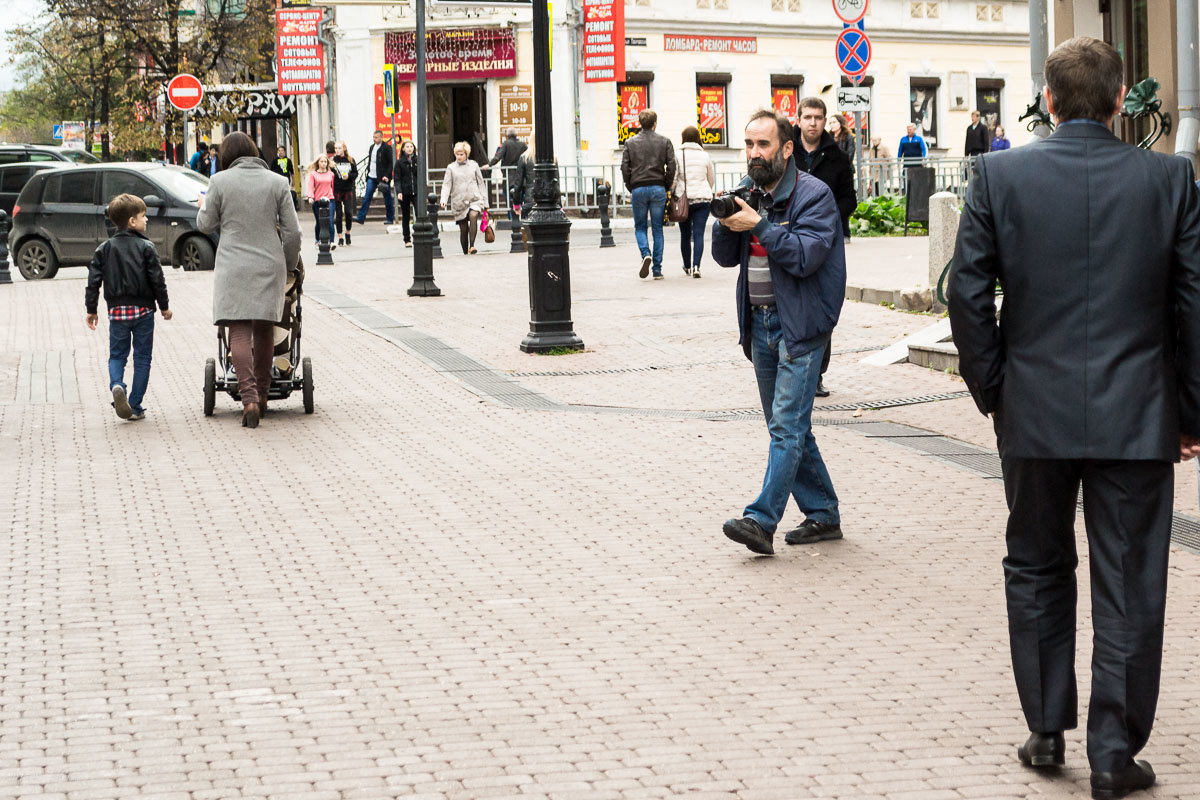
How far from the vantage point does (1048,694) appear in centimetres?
439

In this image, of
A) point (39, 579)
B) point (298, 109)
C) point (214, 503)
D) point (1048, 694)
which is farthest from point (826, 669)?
point (298, 109)

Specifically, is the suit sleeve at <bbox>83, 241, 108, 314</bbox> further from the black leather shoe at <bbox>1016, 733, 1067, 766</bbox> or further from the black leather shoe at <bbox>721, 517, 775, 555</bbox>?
the black leather shoe at <bbox>1016, 733, 1067, 766</bbox>

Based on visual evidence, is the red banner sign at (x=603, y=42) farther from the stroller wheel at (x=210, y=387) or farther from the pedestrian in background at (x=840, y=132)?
the stroller wheel at (x=210, y=387)

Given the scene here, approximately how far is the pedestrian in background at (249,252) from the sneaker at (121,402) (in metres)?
0.78

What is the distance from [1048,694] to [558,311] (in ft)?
31.9

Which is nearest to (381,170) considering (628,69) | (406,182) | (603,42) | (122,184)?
(406,182)

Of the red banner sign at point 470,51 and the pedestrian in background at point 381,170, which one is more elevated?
the red banner sign at point 470,51

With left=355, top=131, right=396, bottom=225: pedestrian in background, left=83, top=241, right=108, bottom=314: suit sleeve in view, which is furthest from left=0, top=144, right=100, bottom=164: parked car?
left=83, top=241, right=108, bottom=314: suit sleeve

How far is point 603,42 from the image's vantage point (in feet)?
121

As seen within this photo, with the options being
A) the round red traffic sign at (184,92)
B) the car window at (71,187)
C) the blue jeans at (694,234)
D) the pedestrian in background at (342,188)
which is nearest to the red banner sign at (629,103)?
the pedestrian in background at (342,188)

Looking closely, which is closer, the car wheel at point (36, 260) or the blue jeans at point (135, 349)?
the blue jeans at point (135, 349)

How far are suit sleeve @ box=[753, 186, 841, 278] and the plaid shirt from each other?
18.0 feet

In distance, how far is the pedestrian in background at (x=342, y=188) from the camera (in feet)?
96.5

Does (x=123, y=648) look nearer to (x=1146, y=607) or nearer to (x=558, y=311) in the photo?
(x=1146, y=607)
